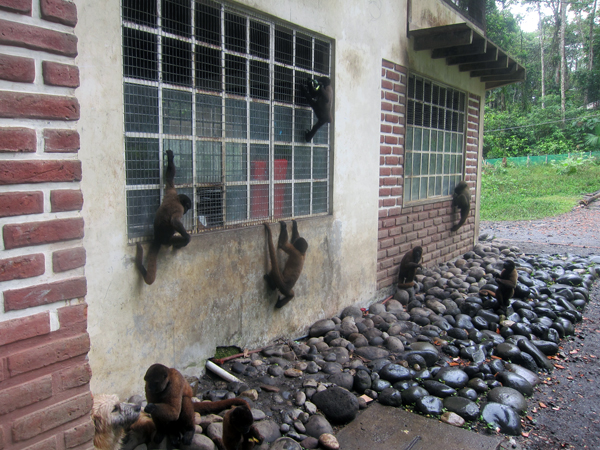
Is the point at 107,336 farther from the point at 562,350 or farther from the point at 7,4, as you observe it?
the point at 562,350

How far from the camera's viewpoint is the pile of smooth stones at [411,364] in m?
3.24

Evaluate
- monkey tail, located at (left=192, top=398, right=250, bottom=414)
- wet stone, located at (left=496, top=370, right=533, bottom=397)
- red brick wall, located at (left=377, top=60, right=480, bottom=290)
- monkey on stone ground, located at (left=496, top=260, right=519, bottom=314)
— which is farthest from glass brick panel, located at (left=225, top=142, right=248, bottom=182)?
monkey on stone ground, located at (left=496, top=260, right=519, bottom=314)

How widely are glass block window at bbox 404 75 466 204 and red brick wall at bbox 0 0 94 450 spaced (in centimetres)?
518

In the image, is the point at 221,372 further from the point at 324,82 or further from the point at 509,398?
the point at 324,82

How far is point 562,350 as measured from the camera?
471 cm

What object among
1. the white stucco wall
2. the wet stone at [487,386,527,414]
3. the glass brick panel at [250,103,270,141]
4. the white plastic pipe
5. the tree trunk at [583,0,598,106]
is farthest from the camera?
the tree trunk at [583,0,598,106]

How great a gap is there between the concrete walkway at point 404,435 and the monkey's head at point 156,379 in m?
1.27

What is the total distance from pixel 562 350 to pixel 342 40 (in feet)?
12.8

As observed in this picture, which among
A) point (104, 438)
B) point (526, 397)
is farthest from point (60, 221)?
point (526, 397)

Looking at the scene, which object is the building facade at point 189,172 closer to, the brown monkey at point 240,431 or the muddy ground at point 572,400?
the brown monkey at point 240,431

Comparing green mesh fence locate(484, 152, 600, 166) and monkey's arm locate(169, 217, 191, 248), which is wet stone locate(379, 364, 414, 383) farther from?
green mesh fence locate(484, 152, 600, 166)

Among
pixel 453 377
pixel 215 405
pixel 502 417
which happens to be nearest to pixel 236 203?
pixel 215 405

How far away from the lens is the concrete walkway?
9.71 ft

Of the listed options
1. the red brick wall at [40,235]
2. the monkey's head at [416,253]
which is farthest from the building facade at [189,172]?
the monkey's head at [416,253]
